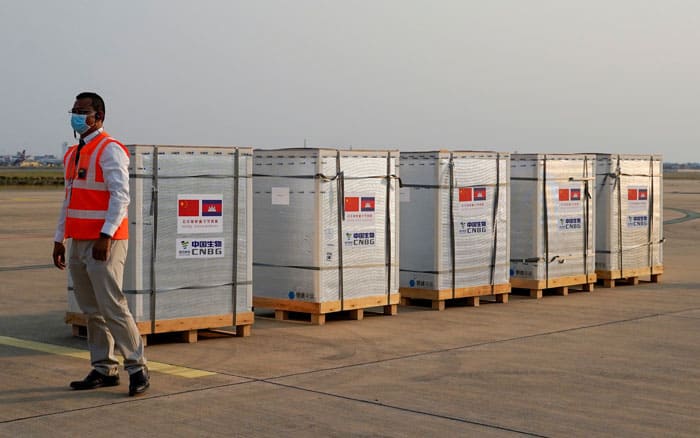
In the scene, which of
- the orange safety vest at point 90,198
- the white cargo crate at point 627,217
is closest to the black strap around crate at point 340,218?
the orange safety vest at point 90,198

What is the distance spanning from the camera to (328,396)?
7.83 m

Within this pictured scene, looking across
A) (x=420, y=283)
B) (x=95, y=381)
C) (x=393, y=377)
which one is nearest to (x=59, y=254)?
(x=95, y=381)

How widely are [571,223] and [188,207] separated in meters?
7.00

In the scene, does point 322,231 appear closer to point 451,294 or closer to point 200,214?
point 200,214

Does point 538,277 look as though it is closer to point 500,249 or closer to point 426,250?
point 500,249

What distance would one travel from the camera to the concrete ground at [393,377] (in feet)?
22.8

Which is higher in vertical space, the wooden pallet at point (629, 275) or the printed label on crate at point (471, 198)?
the printed label on crate at point (471, 198)

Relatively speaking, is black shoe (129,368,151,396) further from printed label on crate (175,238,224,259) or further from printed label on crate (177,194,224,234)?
printed label on crate (177,194,224,234)

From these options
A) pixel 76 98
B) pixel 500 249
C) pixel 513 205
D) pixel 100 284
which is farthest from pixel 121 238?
pixel 513 205

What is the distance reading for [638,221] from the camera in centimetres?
1677

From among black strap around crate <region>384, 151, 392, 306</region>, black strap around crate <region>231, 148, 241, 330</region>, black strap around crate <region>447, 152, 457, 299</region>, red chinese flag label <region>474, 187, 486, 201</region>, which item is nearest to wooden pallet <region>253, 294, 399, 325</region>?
black strap around crate <region>384, 151, 392, 306</region>

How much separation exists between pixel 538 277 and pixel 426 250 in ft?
7.22

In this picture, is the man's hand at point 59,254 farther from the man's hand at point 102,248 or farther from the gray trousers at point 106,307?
the man's hand at point 102,248

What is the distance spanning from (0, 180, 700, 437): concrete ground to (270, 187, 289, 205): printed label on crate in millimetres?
1443
